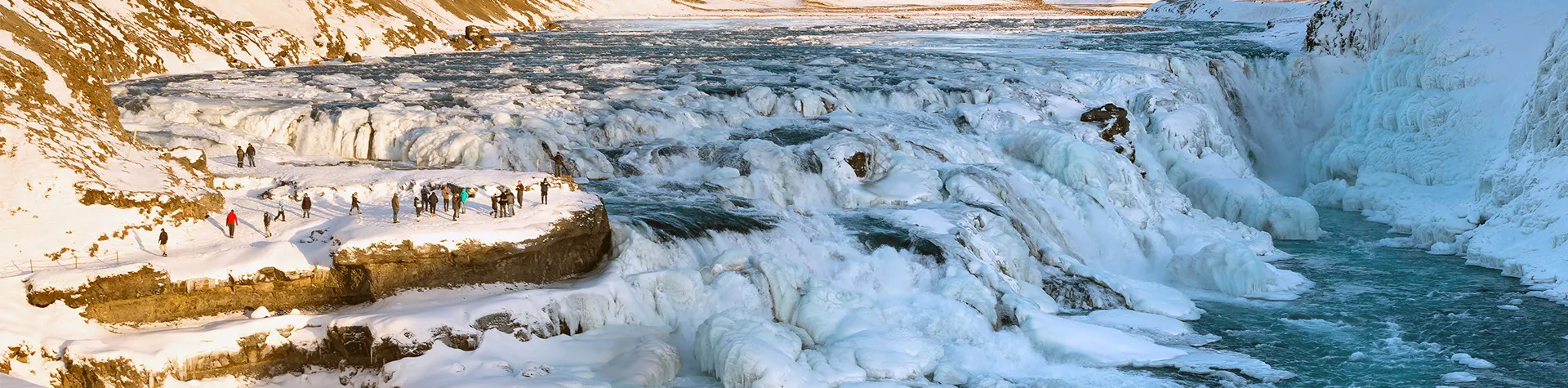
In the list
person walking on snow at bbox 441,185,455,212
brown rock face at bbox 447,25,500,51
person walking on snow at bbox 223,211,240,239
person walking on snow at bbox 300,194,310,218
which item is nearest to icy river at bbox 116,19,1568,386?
person walking on snow at bbox 441,185,455,212

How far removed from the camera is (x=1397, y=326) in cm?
2364

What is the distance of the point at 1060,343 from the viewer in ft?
72.1

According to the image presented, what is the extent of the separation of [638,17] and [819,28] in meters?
36.4

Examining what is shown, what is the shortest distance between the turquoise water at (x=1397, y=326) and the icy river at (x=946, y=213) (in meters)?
0.07

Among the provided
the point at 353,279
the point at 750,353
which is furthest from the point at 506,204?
the point at 750,353

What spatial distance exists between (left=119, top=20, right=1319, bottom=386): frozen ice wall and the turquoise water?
1.21m

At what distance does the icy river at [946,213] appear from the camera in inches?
846

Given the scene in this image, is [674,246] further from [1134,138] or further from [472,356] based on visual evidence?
[1134,138]

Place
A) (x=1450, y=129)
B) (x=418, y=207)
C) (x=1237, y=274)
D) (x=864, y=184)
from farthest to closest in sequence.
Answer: (x=1450, y=129) < (x=864, y=184) < (x=1237, y=274) < (x=418, y=207)

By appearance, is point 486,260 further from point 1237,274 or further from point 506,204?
point 1237,274

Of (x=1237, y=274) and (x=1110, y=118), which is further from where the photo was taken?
(x=1110, y=118)

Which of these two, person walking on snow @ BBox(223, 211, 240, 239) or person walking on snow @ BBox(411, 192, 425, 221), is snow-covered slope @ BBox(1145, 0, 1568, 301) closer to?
person walking on snow @ BBox(411, 192, 425, 221)

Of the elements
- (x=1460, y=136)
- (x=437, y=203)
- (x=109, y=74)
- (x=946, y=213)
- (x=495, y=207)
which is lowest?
(x=946, y=213)

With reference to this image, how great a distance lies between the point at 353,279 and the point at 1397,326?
59.7 feet
